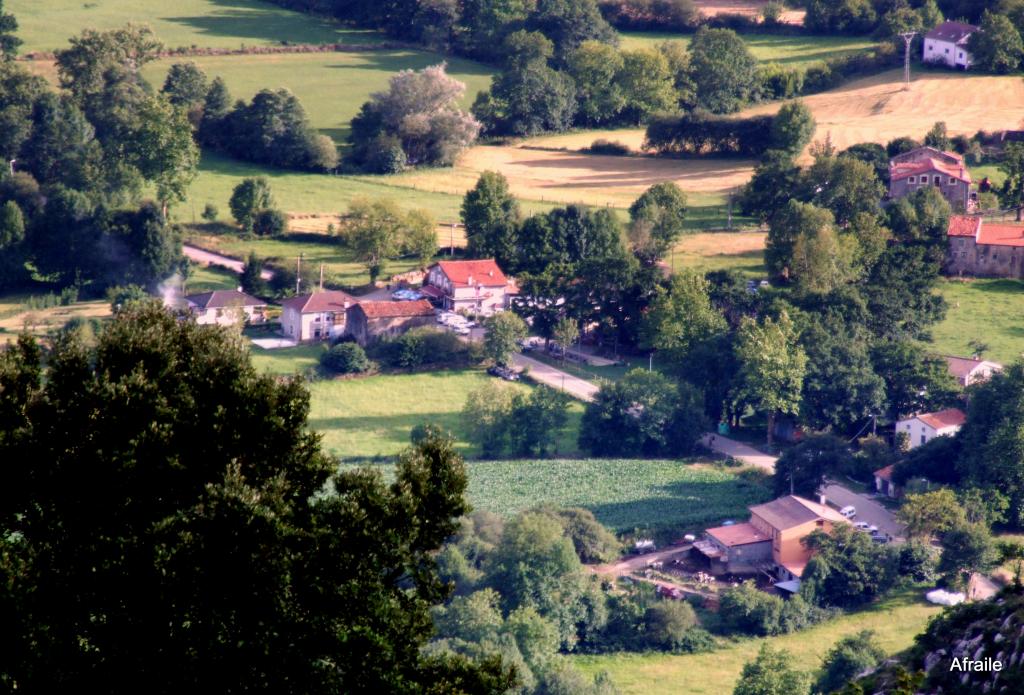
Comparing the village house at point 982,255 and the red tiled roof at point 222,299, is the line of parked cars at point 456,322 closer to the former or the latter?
the red tiled roof at point 222,299

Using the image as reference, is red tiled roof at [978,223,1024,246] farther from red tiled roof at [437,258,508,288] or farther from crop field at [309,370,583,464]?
crop field at [309,370,583,464]

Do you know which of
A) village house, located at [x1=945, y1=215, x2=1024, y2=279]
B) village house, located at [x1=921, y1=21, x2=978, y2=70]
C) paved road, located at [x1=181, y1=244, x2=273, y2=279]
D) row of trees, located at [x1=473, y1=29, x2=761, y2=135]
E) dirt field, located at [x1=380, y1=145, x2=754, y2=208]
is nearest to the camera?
village house, located at [x1=945, y1=215, x2=1024, y2=279]

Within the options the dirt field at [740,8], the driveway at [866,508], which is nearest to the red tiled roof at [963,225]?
the driveway at [866,508]

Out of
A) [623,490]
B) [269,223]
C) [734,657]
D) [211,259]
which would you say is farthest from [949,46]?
[734,657]

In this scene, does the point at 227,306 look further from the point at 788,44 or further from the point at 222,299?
the point at 788,44

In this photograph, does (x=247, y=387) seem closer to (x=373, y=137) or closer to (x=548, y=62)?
(x=373, y=137)

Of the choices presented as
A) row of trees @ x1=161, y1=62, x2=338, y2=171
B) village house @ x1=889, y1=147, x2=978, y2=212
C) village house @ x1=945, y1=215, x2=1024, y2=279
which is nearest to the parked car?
village house @ x1=945, y1=215, x2=1024, y2=279
